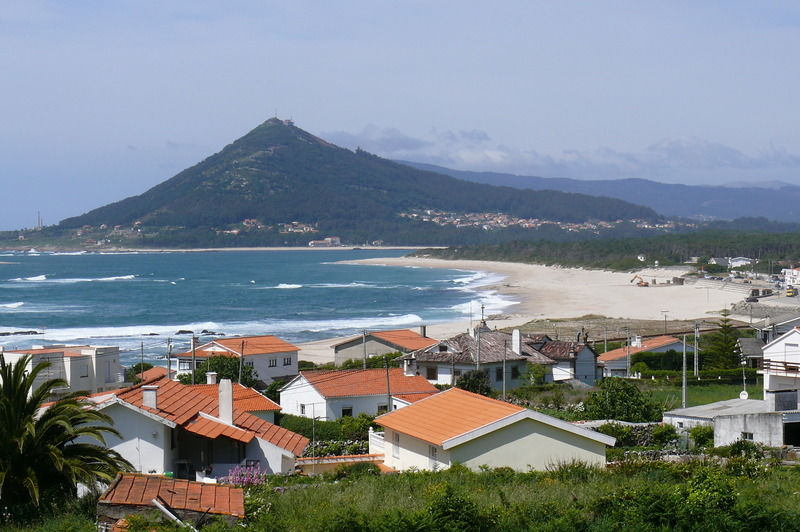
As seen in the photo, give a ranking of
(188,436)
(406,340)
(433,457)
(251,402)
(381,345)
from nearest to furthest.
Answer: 1. (433,457)
2. (188,436)
3. (251,402)
4. (406,340)
5. (381,345)

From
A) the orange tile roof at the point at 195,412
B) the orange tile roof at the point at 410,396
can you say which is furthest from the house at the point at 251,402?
the orange tile roof at the point at 195,412

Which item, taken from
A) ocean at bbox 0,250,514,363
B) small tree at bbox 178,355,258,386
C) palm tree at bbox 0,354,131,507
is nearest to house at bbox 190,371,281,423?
small tree at bbox 178,355,258,386

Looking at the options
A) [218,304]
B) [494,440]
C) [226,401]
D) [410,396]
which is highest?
[226,401]

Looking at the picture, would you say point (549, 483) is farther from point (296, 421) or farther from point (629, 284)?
point (629, 284)

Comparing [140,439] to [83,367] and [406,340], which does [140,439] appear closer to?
[83,367]

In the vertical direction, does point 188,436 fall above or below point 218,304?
above

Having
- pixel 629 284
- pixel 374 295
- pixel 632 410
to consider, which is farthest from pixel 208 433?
pixel 629 284

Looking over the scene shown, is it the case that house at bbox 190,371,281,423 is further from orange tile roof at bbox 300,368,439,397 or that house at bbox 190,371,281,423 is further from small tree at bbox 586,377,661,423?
small tree at bbox 586,377,661,423

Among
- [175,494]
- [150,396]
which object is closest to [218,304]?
[150,396]
